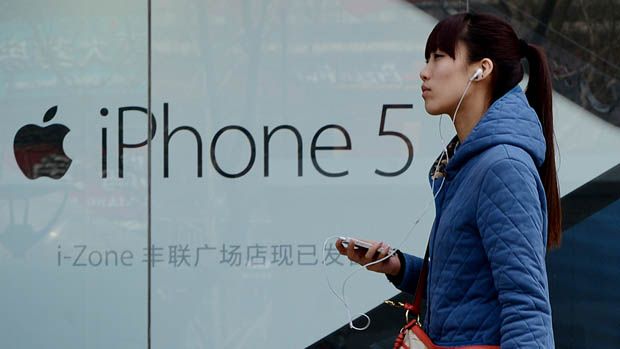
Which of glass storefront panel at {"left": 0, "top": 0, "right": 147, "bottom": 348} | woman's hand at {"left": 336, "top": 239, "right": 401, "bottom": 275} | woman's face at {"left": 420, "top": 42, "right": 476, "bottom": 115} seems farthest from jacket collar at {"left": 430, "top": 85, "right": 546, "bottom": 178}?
glass storefront panel at {"left": 0, "top": 0, "right": 147, "bottom": 348}

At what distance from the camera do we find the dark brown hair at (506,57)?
254 centimetres

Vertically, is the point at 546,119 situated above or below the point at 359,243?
above

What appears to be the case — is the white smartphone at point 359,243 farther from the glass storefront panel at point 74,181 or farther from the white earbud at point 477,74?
the glass storefront panel at point 74,181

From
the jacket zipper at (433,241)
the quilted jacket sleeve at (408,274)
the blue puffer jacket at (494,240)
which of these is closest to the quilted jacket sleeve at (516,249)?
the blue puffer jacket at (494,240)

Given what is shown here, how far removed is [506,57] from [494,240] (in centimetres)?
47

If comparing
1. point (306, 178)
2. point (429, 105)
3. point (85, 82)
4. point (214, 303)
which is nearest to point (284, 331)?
point (214, 303)

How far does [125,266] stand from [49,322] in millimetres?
438

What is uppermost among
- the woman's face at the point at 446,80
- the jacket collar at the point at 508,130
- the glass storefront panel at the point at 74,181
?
the woman's face at the point at 446,80

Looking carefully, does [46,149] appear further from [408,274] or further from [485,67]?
[485,67]

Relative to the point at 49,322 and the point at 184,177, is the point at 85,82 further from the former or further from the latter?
the point at 49,322

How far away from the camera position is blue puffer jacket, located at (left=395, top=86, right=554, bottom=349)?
7.39 feet

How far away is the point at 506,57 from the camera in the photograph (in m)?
2.54

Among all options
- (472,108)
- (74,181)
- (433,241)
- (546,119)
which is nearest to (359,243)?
(433,241)

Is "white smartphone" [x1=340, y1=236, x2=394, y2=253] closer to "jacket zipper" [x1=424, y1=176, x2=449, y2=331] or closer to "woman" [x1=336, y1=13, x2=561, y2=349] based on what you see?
"woman" [x1=336, y1=13, x2=561, y2=349]
